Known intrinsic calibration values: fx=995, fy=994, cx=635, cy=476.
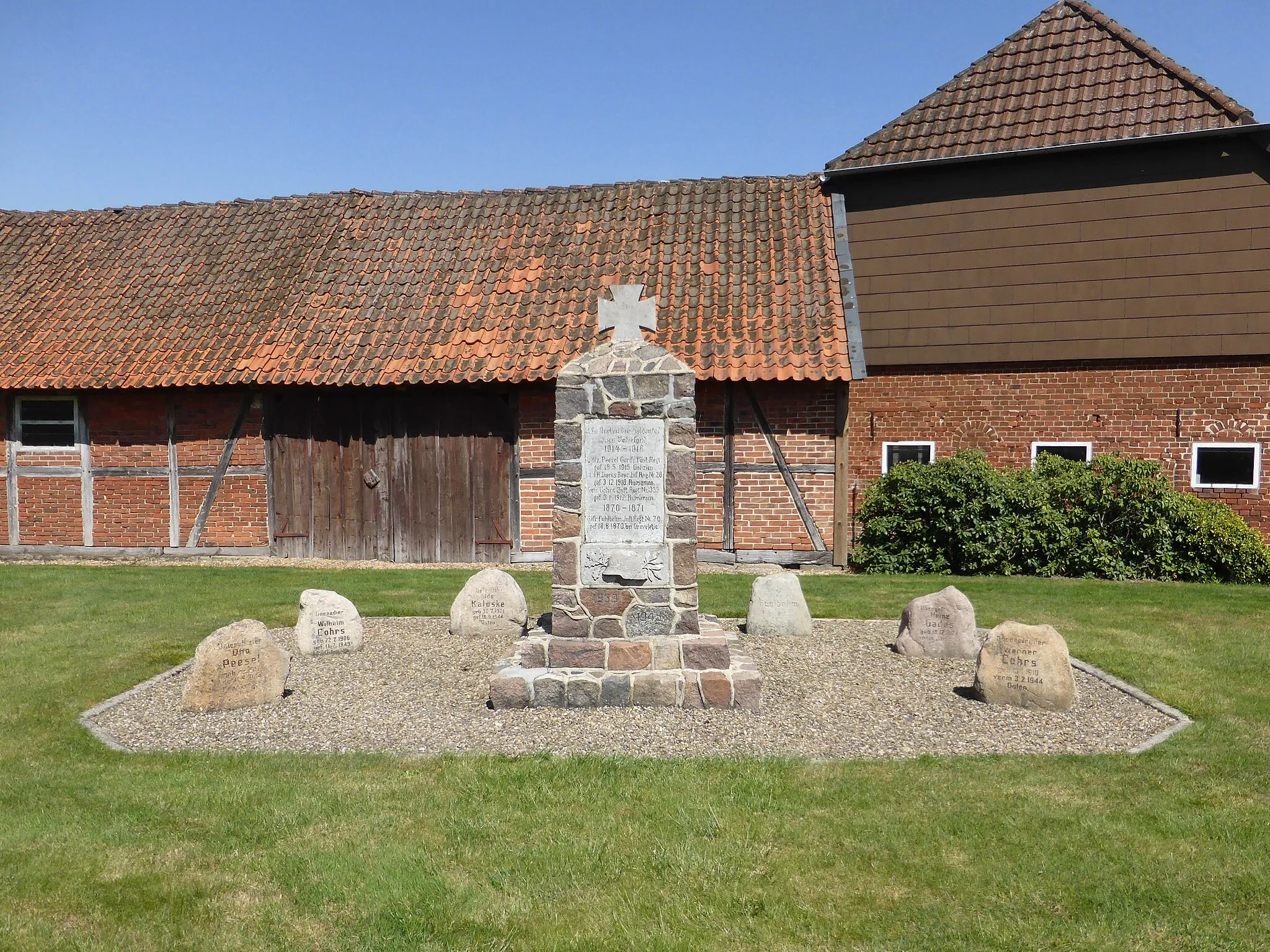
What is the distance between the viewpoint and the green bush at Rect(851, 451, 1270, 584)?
1288 cm

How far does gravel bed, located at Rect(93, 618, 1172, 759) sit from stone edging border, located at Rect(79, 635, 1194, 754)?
0.06 m

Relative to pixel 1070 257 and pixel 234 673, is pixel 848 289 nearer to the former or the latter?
pixel 1070 257

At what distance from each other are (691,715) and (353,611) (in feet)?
12.0

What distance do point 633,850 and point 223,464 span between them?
1220cm

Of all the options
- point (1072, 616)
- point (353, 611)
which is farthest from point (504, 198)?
point (1072, 616)

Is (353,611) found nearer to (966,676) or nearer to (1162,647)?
(966,676)

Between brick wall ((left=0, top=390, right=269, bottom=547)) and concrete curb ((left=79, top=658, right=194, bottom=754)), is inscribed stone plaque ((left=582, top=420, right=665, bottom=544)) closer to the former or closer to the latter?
concrete curb ((left=79, top=658, right=194, bottom=754))

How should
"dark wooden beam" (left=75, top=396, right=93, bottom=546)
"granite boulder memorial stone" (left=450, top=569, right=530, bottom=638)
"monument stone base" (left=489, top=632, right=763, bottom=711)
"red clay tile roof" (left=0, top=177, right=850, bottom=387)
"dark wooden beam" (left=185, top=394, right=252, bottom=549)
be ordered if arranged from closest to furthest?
"monument stone base" (left=489, top=632, right=763, bottom=711)
"granite boulder memorial stone" (left=450, top=569, right=530, bottom=638)
"red clay tile roof" (left=0, top=177, right=850, bottom=387)
"dark wooden beam" (left=185, top=394, right=252, bottom=549)
"dark wooden beam" (left=75, top=396, right=93, bottom=546)

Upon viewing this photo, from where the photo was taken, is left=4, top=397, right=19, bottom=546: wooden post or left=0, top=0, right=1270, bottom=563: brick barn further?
left=4, top=397, right=19, bottom=546: wooden post

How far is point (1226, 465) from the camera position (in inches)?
522

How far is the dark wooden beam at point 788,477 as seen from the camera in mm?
13789

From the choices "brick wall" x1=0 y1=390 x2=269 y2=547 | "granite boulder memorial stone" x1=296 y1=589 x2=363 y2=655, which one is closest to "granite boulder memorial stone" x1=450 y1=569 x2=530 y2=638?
"granite boulder memorial stone" x1=296 y1=589 x2=363 y2=655

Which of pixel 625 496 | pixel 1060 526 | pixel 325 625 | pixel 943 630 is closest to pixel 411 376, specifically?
pixel 325 625

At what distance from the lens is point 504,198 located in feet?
56.2
